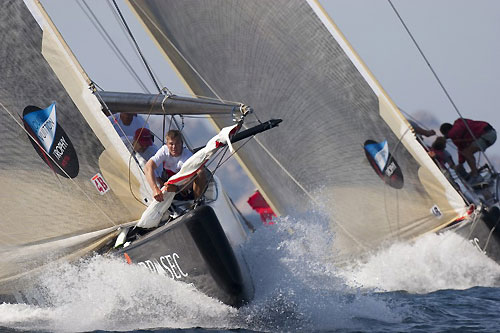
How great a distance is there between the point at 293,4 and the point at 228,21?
0.78m

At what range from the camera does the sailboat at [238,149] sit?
6.91 meters

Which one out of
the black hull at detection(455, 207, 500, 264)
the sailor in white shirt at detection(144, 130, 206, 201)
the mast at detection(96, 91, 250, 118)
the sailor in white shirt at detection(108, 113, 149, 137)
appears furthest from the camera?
the black hull at detection(455, 207, 500, 264)

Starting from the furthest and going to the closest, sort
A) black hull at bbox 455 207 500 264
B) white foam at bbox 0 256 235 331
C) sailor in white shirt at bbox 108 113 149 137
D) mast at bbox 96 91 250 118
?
black hull at bbox 455 207 500 264 < sailor in white shirt at bbox 108 113 149 137 < mast at bbox 96 91 250 118 < white foam at bbox 0 256 235 331

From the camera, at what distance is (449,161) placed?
10398 millimetres

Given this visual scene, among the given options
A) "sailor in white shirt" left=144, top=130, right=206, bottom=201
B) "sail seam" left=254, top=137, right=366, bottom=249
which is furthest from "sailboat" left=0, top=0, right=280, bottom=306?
"sail seam" left=254, top=137, right=366, bottom=249

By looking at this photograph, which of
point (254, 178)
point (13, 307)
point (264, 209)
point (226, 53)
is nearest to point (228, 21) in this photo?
point (226, 53)

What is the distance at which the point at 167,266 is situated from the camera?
647 centimetres

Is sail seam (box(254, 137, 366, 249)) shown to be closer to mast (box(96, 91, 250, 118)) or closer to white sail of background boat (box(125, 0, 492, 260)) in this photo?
white sail of background boat (box(125, 0, 492, 260))

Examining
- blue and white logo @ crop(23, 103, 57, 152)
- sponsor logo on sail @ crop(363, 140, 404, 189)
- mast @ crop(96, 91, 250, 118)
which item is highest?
blue and white logo @ crop(23, 103, 57, 152)

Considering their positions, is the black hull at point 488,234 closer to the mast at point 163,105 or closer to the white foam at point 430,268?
the white foam at point 430,268

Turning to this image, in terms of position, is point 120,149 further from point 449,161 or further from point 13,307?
point 449,161

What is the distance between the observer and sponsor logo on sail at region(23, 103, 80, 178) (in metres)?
6.91

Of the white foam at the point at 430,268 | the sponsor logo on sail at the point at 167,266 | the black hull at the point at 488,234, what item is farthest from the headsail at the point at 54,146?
the black hull at the point at 488,234

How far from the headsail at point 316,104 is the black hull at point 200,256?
11.6ft
